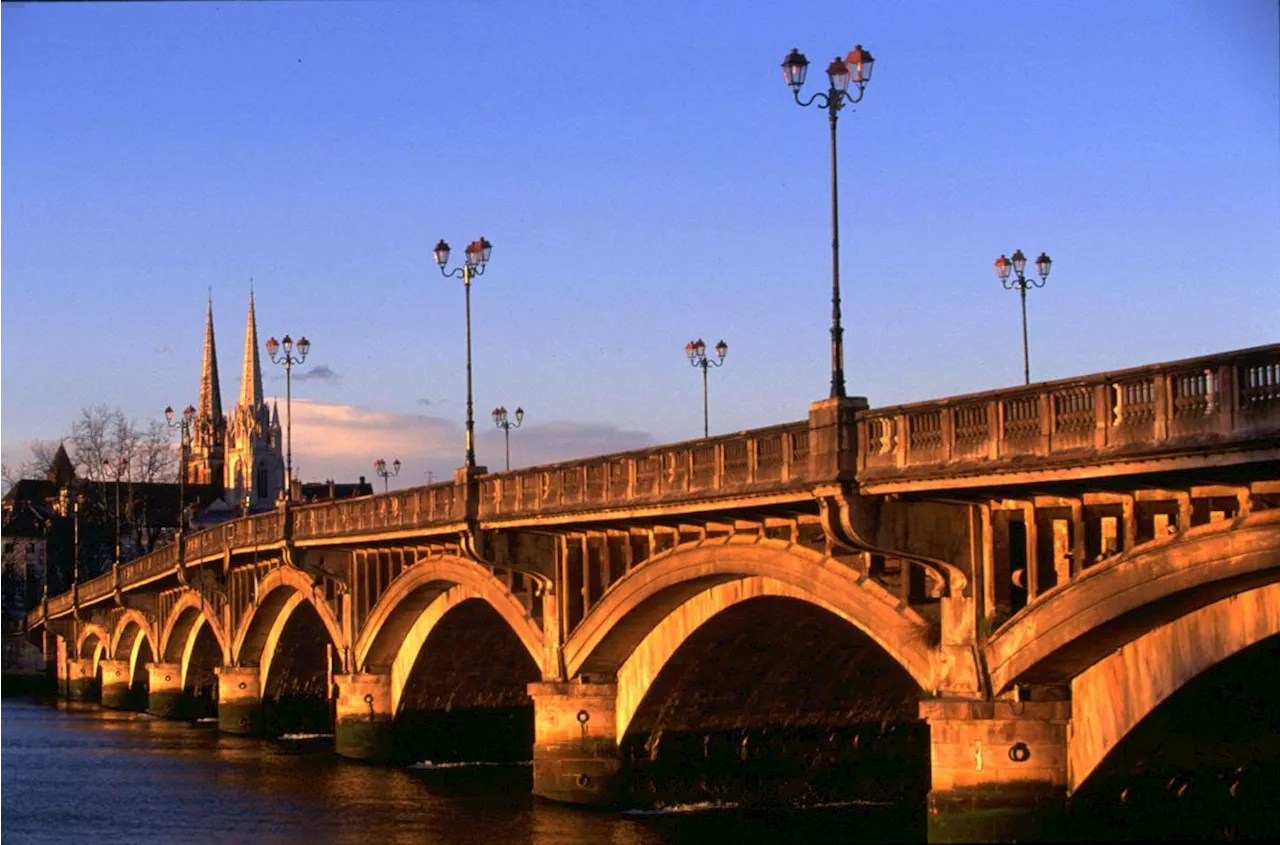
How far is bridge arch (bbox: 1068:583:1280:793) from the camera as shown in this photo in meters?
24.1

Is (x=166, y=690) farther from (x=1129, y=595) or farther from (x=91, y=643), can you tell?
(x=1129, y=595)

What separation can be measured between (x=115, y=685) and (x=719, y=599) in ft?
232

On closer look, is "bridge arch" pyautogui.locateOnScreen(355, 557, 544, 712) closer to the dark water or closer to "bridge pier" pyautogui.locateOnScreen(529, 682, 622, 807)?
"bridge pier" pyautogui.locateOnScreen(529, 682, 622, 807)

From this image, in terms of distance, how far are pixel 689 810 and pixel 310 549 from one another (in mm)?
23018

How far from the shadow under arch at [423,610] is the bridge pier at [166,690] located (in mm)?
34147

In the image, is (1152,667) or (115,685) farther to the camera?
(115,685)

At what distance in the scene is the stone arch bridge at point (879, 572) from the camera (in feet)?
76.7

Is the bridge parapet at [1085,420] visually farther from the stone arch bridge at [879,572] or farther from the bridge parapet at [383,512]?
the bridge parapet at [383,512]

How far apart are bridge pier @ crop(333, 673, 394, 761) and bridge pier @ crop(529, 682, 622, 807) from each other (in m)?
14.7

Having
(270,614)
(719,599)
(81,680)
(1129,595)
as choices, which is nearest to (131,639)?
(81,680)

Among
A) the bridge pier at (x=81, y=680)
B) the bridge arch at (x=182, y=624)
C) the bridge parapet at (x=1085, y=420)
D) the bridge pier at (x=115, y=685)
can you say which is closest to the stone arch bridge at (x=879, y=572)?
the bridge parapet at (x=1085, y=420)

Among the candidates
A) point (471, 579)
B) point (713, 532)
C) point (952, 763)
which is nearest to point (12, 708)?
point (471, 579)

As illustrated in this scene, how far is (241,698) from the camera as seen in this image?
75.5 metres

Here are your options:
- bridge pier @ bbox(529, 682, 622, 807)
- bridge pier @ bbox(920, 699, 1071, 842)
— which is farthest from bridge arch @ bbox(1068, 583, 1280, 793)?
bridge pier @ bbox(529, 682, 622, 807)
